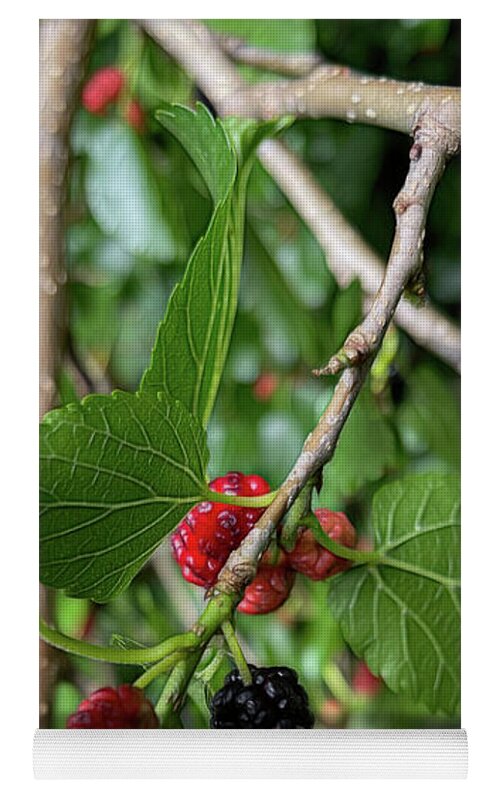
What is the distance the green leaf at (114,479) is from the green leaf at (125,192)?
6.8 inches

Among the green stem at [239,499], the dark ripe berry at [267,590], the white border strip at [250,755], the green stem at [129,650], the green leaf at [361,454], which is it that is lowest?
the white border strip at [250,755]

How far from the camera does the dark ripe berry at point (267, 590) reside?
3.00 ft

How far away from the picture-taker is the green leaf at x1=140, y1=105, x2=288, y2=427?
2.95 feet

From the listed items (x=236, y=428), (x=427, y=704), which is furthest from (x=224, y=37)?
(x=427, y=704)

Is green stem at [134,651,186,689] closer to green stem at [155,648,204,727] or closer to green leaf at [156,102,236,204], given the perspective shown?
green stem at [155,648,204,727]

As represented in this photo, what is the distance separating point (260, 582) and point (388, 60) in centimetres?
44

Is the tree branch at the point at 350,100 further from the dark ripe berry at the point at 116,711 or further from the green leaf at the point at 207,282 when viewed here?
the dark ripe berry at the point at 116,711

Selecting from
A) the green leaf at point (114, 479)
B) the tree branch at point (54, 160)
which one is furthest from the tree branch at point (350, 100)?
the green leaf at point (114, 479)

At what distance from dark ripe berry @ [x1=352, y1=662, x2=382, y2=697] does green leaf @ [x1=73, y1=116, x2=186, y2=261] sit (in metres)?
0.36

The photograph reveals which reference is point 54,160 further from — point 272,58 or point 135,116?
point 272,58

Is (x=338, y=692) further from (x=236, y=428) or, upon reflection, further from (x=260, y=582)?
(x=236, y=428)

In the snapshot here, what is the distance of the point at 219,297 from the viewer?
0.93 m

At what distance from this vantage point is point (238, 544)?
0.89m

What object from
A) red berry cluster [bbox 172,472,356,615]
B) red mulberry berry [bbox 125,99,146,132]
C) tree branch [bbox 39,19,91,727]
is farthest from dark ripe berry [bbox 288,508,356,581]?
red mulberry berry [bbox 125,99,146,132]
